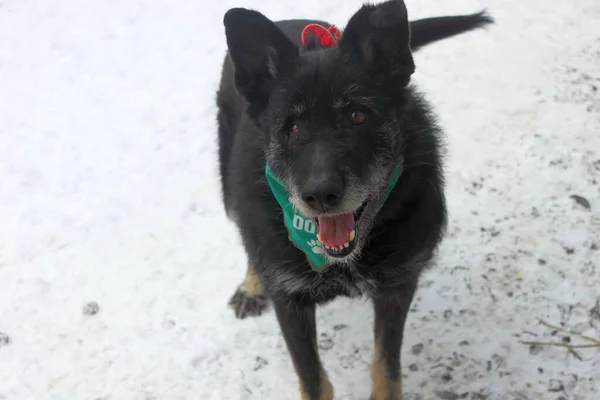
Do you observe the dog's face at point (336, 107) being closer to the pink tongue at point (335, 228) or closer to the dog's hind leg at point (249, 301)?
the pink tongue at point (335, 228)

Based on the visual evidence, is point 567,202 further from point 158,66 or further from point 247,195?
point 158,66

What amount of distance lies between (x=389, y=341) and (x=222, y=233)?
5.65ft

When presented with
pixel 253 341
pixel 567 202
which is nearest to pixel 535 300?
pixel 567 202

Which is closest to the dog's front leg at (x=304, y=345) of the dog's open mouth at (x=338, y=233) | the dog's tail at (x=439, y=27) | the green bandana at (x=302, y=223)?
the green bandana at (x=302, y=223)

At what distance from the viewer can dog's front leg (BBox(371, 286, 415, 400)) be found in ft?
10.1

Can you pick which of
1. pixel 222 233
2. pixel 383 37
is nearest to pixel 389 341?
pixel 383 37

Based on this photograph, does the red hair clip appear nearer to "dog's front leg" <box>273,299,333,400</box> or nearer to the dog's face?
the dog's face

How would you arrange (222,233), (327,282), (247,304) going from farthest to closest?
(222,233)
(247,304)
(327,282)

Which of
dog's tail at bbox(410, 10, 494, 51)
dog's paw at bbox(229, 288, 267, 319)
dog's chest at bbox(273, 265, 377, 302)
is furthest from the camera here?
dog's paw at bbox(229, 288, 267, 319)

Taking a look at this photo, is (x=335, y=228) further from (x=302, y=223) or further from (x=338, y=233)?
(x=302, y=223)

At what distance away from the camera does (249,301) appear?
13.0 ft

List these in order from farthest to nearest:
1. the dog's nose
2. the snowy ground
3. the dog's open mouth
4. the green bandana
Answer: the snowy ground < the green bandana < the dog's open mouth < the dog's nose

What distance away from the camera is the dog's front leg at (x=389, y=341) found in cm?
308

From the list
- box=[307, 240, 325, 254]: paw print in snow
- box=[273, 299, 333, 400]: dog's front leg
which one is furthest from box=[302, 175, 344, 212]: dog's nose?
box=[273, 299, 333, 400]: dog's front leg
